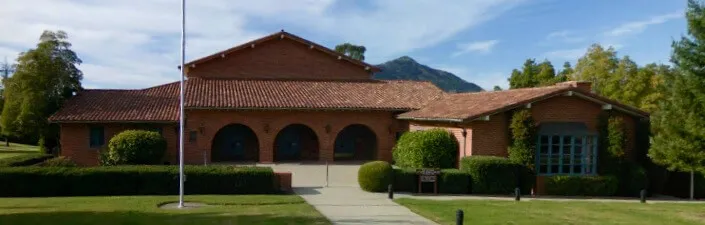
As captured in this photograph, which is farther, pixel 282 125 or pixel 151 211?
pixel 282 125

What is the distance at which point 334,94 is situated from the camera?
30953 mm

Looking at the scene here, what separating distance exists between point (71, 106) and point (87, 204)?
1412 cm

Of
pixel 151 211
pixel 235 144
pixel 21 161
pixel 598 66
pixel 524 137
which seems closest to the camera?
pixel 151 211

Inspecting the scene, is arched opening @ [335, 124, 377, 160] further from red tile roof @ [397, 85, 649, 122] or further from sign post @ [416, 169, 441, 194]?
sign post @ [416, 169, 441, 194]

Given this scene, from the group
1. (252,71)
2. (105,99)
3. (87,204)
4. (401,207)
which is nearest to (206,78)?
(252,71)

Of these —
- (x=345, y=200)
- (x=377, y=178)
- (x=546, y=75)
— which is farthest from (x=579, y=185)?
(x=546, y=75)

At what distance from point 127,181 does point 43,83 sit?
1691cm

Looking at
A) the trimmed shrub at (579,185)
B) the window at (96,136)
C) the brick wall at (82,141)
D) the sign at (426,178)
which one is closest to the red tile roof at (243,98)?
the brick wall at (82,141)

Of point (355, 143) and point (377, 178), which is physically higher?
point (355, 143)

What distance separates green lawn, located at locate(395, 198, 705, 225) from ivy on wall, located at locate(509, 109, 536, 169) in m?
3.24

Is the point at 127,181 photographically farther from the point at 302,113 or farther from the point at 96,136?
the point at 302,113

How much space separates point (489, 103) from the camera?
23.1 metres

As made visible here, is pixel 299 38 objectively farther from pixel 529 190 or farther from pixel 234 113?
pixel 529 190

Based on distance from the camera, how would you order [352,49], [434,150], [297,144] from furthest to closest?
[352,49], [297,144], [434,150]
